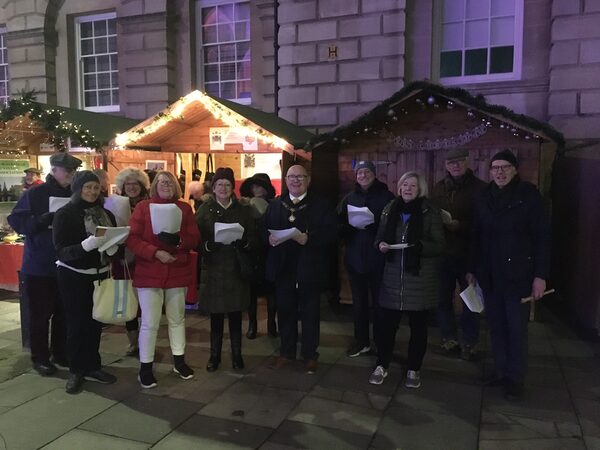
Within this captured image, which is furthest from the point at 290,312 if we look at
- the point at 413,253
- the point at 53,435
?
the point at 53,435

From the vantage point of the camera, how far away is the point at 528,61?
8.20 m

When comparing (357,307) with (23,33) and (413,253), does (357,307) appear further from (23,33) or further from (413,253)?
(23,33)

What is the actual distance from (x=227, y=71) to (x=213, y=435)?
8.70 metres

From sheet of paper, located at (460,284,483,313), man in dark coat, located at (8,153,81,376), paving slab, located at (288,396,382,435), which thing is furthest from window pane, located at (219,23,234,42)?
paving slab, located at (288,396,382,435)

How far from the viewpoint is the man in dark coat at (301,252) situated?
4637 mm

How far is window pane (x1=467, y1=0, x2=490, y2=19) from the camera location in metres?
8.55

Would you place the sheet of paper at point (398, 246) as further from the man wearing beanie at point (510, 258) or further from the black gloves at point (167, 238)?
the black gloves at point (167, 238)

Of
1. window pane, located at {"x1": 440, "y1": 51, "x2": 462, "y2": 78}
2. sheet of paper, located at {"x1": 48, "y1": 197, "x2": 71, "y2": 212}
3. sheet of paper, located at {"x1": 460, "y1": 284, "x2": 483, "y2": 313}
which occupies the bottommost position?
→ sheet of paper, located at {"x1": 460, "y1": 284, "x2": 483, "y2": 313}

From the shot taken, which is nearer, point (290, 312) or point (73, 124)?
point (290, 312)

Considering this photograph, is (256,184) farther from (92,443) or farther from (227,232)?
(92,443)

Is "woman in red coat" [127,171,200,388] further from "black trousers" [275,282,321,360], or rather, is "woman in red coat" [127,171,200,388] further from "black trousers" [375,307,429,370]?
"black trousers" [375,307,429,370]

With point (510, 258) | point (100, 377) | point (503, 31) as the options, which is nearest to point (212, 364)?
point (100, 377)

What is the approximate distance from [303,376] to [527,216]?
92.5 inches

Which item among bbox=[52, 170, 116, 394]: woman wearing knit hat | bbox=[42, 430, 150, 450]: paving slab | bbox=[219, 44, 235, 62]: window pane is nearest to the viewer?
bbox=[42, 430, 150, 450]: paving slab
